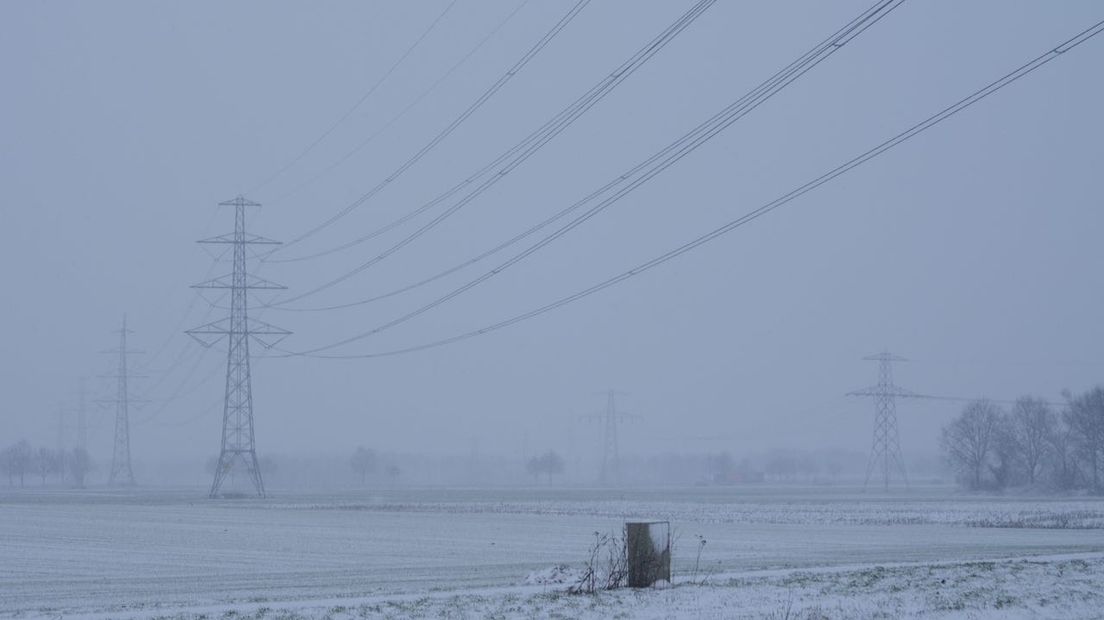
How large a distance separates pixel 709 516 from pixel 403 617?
41761 millimetres

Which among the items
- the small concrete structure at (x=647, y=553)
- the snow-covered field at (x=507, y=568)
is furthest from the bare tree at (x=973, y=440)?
the small concrete structure at (x=647, y=553)

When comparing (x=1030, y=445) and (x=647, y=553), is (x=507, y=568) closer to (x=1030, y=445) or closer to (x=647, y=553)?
(x=647, y=553)

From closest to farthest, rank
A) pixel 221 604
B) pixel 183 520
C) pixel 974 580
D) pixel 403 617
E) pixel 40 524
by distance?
pixel 403 617 → pixel 221 604 → pixel 974 580 → pixel 40 524 → pixel 183 520

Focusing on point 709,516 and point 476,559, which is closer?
point 476,559

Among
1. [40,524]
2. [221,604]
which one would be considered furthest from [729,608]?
[40,524]

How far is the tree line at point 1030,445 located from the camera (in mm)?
117188

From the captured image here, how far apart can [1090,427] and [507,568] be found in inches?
4201

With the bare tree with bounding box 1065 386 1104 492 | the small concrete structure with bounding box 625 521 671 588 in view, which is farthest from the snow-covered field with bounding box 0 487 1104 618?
the bare tree with bounding box 1065 386 1104 492

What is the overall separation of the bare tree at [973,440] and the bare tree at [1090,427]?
8183 millimetres

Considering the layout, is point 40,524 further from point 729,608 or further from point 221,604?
point 729,608

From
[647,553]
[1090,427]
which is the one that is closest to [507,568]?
[647,553]

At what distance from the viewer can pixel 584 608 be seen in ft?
57.1

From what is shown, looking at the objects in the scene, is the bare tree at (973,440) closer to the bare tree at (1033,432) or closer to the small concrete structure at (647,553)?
the bare tree at (1033,432)

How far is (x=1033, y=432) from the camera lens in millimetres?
128375
